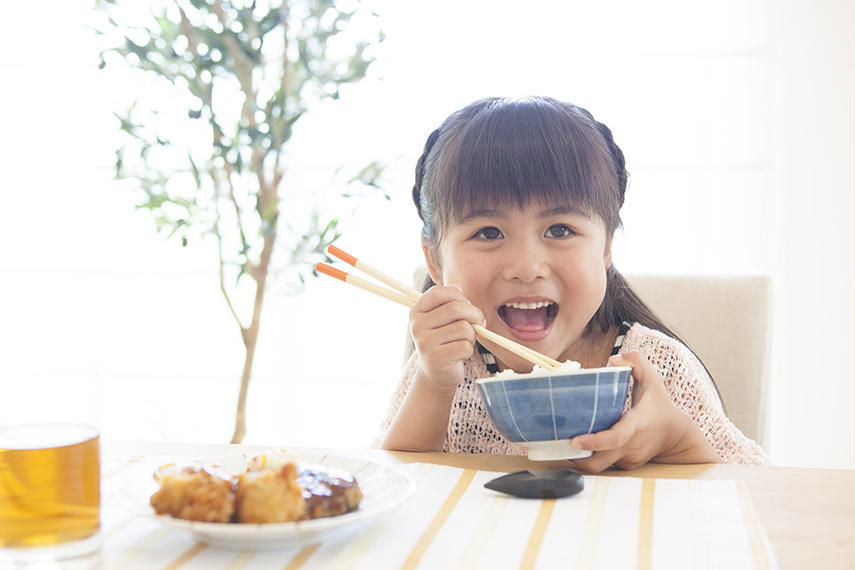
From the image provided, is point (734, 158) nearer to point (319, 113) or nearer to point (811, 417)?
point (811, 417)

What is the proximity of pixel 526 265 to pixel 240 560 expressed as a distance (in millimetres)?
679

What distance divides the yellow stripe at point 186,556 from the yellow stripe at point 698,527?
0.38m

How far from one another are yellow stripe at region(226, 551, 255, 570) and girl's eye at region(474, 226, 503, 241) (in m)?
0.72

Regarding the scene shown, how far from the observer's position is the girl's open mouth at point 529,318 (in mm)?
1328

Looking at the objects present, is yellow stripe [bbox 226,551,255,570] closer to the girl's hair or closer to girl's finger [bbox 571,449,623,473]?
girl's finger [bbox 571,449,623,473]

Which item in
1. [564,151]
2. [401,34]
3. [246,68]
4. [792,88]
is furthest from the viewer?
[401,34]

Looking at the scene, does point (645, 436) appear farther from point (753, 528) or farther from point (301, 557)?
point (301, 557)

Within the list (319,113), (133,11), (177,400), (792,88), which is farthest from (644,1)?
(177,400)

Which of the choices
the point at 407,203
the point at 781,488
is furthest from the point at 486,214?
the point at 407,203

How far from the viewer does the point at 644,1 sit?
2914mm

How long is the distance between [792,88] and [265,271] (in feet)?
5.60

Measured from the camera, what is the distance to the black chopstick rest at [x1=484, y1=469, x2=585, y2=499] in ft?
2.76

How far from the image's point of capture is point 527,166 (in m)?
1.31

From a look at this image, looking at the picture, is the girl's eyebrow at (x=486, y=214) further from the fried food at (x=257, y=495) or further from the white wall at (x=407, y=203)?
the white wall at (x=407, y=203)
